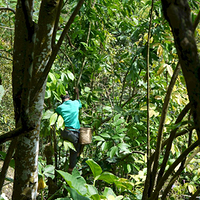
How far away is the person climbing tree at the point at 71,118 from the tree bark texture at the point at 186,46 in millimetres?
2186

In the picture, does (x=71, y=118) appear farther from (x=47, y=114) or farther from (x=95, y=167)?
(x=95, y=167)

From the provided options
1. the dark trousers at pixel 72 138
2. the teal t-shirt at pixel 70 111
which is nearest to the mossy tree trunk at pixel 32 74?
the teal t-shirt at pixel 70 111

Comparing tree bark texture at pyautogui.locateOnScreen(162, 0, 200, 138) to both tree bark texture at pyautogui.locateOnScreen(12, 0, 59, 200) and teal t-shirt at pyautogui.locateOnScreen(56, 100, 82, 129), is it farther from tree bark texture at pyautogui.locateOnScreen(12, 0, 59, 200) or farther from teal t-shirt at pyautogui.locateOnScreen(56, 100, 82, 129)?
teal t-shirt at pyautogui.locateOnScreen(56, 100, 82, 129)

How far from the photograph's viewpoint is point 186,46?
13.1 inches

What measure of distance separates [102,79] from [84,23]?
3.71 feet

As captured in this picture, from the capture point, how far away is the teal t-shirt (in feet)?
8.28

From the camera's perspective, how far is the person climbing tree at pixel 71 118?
2541 millimetres

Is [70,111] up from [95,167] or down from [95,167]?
up

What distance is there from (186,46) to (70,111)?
2.29 metres

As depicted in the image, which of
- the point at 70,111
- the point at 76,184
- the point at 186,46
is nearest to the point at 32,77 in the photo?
the point at 76,184

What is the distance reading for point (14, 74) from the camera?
32.5 inches

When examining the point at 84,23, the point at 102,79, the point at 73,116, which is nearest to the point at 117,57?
the point at 102,79

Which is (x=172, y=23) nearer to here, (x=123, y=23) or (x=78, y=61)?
(x=123, y=23)

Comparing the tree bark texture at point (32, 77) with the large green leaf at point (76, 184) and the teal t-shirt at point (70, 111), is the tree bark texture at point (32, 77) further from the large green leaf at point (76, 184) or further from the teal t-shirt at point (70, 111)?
the teal t-shirt at point (70, 111)
